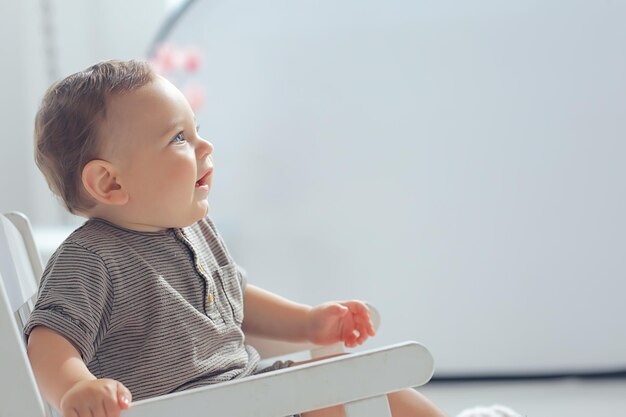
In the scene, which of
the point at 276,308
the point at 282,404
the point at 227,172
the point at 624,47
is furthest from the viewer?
the point at 227,172

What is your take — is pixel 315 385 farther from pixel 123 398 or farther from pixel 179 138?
pixel 179 138

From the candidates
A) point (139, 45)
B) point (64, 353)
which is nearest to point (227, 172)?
point (139, 45)

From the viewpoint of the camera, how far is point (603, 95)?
148 centimetres

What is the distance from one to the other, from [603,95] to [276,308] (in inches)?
30.9

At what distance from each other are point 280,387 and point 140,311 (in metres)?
0.18

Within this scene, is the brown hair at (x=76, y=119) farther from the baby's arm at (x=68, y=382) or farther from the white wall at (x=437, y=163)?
the white wall at (x=437, y=163)

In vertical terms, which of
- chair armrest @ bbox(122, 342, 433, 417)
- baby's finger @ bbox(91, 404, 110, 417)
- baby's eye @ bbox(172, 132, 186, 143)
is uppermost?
Result: baby's eye @ bbox(172, 132, 186, 143)

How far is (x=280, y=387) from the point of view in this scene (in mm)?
683

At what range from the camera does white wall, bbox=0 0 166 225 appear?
204 centimetres

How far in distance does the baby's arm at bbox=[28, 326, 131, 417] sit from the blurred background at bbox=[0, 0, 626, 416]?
2.84 ft

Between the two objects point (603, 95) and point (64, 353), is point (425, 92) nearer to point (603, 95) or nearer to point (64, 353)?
point (603, 95)

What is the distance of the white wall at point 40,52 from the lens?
2.04 metres

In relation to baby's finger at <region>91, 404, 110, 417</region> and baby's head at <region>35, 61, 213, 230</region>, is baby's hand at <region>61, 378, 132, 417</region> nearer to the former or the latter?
baby's finger at <region>91, 404, 110, 417</region>

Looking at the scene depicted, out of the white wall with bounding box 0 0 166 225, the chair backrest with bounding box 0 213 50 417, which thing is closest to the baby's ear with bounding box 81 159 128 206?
the chair backrest with bounding box 0 213 50 417
